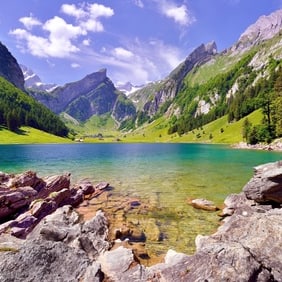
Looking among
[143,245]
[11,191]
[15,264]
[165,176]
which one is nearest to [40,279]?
[15,264]

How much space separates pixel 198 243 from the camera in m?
17.6

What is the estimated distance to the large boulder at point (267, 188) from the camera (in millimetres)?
23516

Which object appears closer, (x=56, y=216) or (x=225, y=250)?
(x=225, y=250)

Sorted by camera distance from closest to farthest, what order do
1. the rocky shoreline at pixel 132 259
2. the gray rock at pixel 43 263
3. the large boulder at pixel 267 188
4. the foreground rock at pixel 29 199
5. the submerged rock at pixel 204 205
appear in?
the rocky shoreline at pixel 132 259 < the gray rock at pixel 43 263 < the foreground rock at pixel 29 199 < the large boulder at pixel 267 188 < the submerged rock at pixel 204 205

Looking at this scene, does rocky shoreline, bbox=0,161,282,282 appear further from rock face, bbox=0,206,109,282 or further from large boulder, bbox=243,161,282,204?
large boulder, bbox=243,161,282,204

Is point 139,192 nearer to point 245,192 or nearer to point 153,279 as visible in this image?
point 245,192

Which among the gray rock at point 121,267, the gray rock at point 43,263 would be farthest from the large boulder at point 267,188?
the gray rock at point 43,263

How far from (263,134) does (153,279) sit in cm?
12595

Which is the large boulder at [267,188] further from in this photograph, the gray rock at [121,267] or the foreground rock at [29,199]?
the foreground rock at [29,199]

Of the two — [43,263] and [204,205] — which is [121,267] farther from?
[204,205]

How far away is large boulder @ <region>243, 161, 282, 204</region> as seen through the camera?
2352cm

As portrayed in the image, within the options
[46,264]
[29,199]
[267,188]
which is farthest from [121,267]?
[29,199]

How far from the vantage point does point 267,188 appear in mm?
24062

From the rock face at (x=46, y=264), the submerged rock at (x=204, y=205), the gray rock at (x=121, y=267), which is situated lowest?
the submerged rock at (x=204, y=205)
